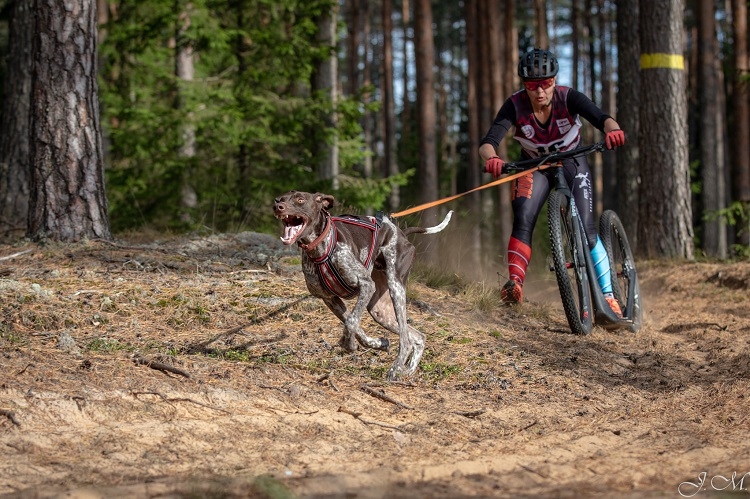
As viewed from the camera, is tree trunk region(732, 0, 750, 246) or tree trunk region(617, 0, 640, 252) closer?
tree trunk region(617, 0, 640, 252)

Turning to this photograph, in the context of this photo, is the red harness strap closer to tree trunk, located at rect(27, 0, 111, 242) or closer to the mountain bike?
the mountain bike

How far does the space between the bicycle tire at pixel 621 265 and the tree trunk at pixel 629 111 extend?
5.74 metres

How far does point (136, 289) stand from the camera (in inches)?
295

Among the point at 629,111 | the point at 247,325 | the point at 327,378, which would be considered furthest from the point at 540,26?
the point at 327,378

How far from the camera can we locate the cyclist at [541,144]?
7945 mm

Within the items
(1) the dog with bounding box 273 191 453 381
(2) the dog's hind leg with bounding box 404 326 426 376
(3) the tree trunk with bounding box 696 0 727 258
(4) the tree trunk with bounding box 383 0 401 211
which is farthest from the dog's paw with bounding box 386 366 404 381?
(4) the tree trunk with bounding box 383 0 401 211

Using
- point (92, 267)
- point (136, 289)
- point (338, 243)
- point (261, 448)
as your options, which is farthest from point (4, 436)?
point (92, 267)

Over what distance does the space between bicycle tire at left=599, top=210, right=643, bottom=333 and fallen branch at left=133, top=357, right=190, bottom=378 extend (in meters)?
4.52

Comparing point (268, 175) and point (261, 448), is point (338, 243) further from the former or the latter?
point (268, 175)

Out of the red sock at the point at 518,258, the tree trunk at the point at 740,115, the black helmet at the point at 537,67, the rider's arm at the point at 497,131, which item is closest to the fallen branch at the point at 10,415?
the rider's arm at the point at 497,131

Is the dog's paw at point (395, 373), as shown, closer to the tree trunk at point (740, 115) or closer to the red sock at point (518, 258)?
the red sock at point (518, 258)

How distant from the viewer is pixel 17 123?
12125 millimetres

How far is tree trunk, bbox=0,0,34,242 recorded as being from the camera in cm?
1174

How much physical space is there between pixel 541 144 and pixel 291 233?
3670 millimetres
